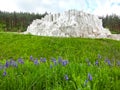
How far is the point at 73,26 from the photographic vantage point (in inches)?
836

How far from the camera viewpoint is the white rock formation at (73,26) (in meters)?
21.3

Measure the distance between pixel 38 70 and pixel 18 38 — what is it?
10784 millimetres

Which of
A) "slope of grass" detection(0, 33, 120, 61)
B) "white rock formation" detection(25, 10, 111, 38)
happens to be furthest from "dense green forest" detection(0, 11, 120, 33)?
"slope of grass" detection(0, 33, 120, 61)

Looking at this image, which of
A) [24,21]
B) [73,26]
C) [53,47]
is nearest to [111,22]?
[24,21]

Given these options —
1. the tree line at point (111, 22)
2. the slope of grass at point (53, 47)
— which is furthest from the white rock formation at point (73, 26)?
the tree line at point (111, 22)

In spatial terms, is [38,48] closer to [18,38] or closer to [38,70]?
[18,38]

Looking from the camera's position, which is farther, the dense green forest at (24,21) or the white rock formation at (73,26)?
the dense green forest at (24,21)

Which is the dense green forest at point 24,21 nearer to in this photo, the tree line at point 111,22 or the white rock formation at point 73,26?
the tree line at point 111,22

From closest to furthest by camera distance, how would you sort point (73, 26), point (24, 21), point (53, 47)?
point (53, 47) → point (73, 26) → point (24, 21)

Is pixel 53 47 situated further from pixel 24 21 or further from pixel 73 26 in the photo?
pixel 24 21

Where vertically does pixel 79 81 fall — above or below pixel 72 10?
below

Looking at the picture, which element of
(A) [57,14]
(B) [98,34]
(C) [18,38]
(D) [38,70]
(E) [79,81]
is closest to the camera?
(E) [79,81]

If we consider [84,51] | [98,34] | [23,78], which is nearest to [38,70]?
[23,78]

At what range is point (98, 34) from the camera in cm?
2205
